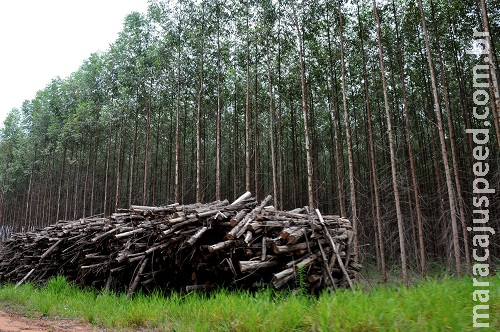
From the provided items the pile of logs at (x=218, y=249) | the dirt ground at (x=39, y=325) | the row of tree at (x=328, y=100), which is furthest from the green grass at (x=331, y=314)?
the row of tree at (x=328, y=100)

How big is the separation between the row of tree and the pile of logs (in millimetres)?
6117

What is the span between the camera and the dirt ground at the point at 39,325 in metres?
4.16

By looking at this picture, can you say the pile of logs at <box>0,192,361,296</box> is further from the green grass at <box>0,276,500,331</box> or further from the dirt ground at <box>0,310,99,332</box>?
the dirt ground at <box>0,310,99,332</box>

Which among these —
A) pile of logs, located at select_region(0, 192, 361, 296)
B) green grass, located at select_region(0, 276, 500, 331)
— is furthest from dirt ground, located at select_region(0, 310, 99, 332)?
pile of logs, located at select_region(0, 192, 361, 296)

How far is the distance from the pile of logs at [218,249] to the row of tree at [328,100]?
20.1 feet

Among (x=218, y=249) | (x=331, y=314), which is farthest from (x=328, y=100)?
(x=331, y=314)

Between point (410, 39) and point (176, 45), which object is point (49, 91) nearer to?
point (176, 45)

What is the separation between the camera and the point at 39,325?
457 centimetres

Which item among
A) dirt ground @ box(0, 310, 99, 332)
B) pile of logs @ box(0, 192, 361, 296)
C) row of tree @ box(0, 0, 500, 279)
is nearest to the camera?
dirt ground @ box(0, 310, 99, 332)

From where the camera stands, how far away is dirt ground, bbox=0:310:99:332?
4157 millimetres

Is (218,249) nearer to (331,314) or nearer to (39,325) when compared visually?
(331,314)

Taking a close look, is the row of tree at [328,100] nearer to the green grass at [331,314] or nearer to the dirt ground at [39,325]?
the green grass at [331,314]

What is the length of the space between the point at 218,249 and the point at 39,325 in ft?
9.40

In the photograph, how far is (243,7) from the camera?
16578 mm
